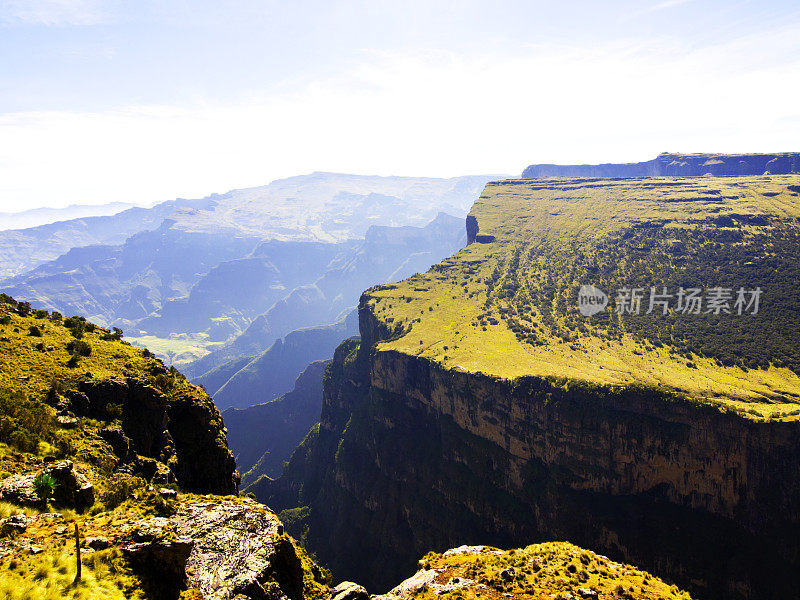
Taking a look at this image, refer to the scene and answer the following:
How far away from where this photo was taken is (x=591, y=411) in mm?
70312

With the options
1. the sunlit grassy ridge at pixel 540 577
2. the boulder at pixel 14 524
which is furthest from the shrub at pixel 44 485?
the sunlit grassy ridge at pixel 540 577

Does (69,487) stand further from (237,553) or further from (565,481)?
(565,481)

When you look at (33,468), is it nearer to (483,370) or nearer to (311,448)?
(483,370)

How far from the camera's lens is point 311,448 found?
148875 mm

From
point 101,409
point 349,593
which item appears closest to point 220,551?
point 349,593

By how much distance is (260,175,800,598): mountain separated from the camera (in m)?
61.5

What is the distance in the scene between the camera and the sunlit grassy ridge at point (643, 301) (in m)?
78.1

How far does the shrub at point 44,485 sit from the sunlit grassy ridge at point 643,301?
72.1 meters

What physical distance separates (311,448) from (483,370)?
8669 cm

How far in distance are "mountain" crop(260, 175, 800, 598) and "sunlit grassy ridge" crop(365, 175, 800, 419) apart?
1.95 ft

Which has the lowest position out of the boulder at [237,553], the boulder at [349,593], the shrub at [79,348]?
the boulder at [349,593]

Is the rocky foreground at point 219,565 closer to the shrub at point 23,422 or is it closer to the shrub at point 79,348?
the shrub at point 23,422

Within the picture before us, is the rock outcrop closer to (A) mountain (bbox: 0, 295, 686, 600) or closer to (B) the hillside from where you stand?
(A) mountain (bbox: 0, 295, 686, 600)

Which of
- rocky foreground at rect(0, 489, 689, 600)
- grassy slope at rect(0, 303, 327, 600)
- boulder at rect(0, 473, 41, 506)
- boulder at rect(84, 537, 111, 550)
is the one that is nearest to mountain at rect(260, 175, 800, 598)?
rocky foreground at rect(0, 489, 689, 600)
